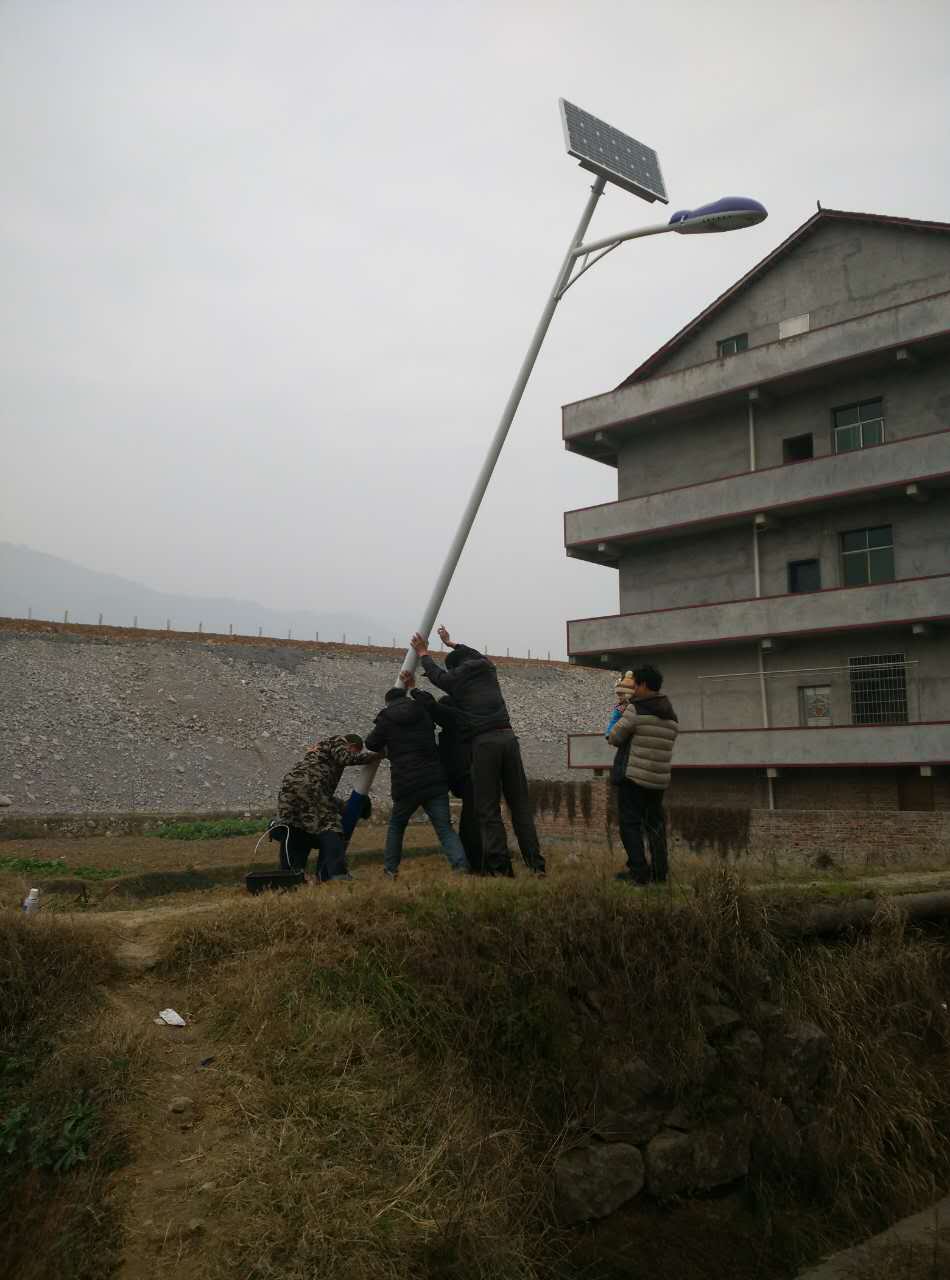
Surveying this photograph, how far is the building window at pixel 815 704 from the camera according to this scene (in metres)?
25.9

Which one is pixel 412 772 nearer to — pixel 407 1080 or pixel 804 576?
pixel 407 1080

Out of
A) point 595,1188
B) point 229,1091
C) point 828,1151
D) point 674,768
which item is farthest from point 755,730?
point 229,1091

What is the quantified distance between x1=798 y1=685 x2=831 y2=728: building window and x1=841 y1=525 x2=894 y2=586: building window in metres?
2.84

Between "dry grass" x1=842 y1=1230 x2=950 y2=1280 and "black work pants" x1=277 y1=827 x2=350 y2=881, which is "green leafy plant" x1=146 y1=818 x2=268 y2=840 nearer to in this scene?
"black work pants" x1=277 y1=827 x2=350 y2=881

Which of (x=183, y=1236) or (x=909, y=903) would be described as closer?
(x=183, y=1236)

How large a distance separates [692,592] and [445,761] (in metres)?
19.5

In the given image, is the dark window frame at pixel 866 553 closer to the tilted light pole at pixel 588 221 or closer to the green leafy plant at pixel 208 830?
the tilted light pole at pixel 588 221

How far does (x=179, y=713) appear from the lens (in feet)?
146

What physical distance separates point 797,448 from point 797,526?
2343mm

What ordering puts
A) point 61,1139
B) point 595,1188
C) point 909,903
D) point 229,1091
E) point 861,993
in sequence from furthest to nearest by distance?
point 909,903
point 861,993
point 595,1188
point 229,1091
point 61,1139

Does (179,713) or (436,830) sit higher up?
(179,713)

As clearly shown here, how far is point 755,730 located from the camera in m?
25.6

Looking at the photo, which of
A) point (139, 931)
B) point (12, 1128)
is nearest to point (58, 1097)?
point (12, 1128)

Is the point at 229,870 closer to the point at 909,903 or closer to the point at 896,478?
the point at 909,903
